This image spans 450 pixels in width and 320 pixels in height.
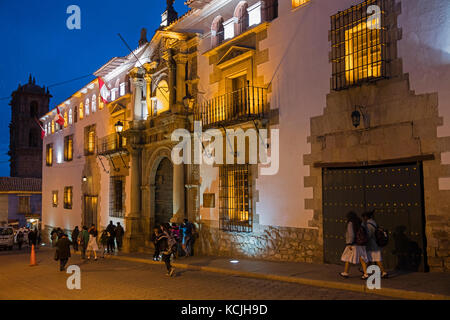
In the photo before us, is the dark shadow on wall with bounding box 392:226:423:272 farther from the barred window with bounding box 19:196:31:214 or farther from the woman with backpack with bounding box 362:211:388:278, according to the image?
the barred window with bounding box 19:196:31:214

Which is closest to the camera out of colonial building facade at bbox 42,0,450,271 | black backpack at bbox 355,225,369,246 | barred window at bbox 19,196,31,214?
black backpack at bbox 355,225,369,246

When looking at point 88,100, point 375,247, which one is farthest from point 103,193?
point 375,247

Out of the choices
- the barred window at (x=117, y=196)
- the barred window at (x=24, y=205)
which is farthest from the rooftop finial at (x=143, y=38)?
the barred window at (x=24, y=205)

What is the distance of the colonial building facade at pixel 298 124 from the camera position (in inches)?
370

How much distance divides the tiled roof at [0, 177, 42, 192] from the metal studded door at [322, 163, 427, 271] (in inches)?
1596

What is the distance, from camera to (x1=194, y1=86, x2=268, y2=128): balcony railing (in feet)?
43.6

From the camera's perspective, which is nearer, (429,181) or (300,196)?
(429,181)

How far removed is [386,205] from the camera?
10117 millimetres

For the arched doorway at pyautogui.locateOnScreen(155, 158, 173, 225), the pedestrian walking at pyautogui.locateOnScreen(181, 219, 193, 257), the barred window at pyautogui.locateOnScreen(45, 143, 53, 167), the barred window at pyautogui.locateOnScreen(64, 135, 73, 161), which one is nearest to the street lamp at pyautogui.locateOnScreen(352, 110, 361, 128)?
the pedestrian walking at pyautogui.locateOnScreen(181, 219, 193, 257)

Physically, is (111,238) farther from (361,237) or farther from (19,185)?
(19,185)

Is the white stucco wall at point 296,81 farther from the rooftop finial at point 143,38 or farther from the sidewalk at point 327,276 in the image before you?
the rooftop finial at point 143,38

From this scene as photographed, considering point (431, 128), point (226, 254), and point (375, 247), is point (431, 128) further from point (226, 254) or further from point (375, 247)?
point (226, 254)
